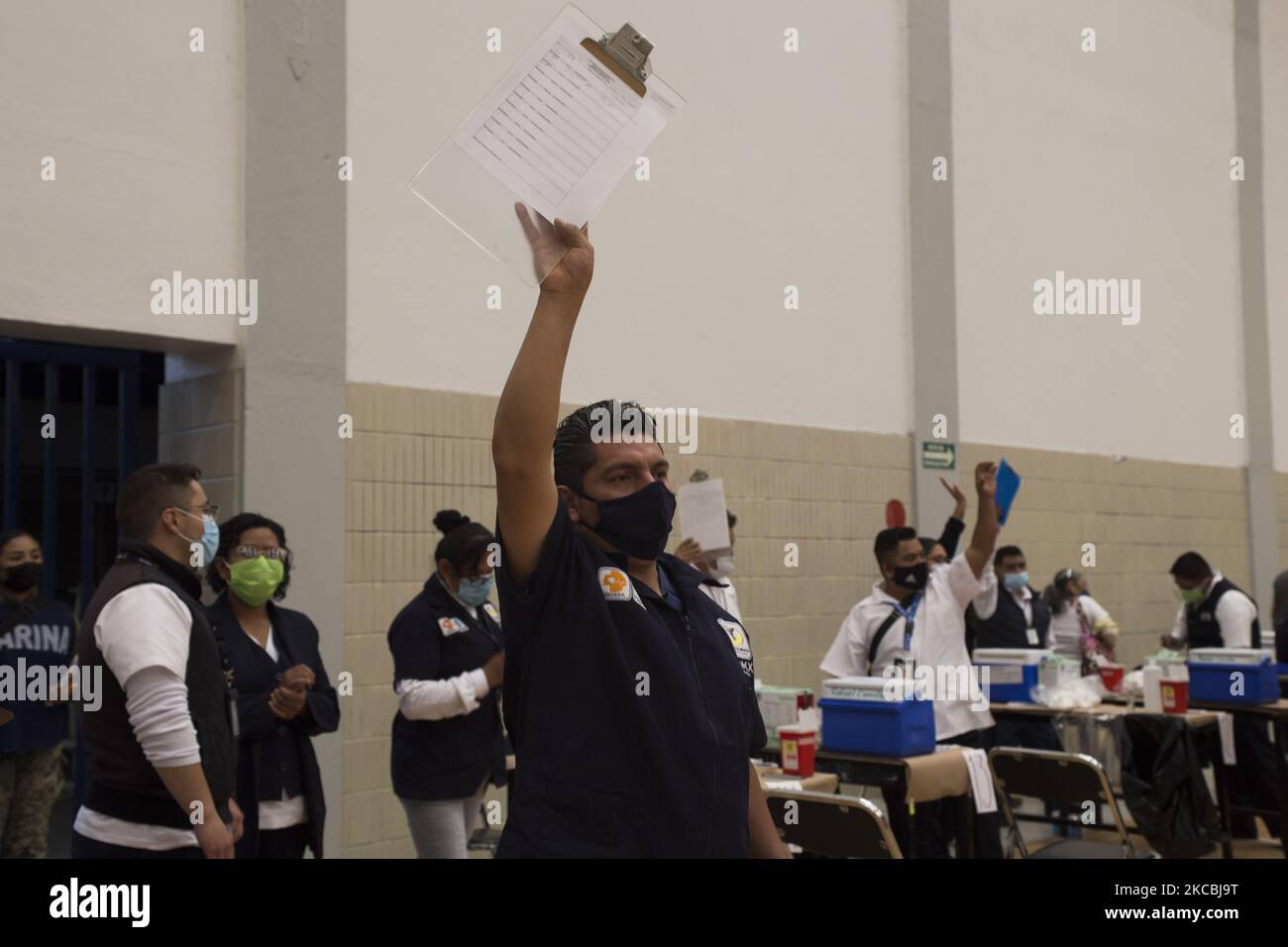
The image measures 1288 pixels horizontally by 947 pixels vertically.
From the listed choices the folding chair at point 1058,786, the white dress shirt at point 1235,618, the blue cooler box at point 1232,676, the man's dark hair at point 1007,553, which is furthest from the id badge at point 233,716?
the white dress shirt at point 1235,618

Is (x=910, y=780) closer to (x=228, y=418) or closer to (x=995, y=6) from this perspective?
(x=228, y=418)

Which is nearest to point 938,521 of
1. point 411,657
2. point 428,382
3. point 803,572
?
→ point 803,572

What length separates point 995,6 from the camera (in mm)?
9938

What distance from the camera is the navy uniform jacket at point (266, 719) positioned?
3.97 m

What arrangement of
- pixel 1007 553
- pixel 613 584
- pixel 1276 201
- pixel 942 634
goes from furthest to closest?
pixel 1276 201
pixel 1007 553
pixel 942 634
pixel 613 584

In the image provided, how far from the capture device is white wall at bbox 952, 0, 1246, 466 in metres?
9.65

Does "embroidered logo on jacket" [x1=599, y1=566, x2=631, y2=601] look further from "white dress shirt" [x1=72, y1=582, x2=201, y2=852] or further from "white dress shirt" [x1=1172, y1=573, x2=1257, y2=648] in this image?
"white dress shirt" [x1=1172, y1=573, x2=1257, y2=648]

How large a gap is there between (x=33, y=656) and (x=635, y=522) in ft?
12.8

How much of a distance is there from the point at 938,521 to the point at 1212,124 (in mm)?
6602

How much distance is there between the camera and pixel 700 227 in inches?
300

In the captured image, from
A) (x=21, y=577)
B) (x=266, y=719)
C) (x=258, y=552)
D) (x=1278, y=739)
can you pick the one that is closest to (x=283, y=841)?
(x=266, y=719)

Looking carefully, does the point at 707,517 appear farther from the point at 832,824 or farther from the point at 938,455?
the point at 938,455

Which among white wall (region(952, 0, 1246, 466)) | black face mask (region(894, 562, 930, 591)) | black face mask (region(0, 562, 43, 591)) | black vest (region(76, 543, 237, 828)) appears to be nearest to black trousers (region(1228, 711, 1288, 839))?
black face mask (region(894, 562, 930, 591))

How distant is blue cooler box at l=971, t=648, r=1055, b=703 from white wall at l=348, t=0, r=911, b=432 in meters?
2.13
